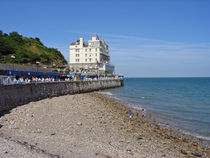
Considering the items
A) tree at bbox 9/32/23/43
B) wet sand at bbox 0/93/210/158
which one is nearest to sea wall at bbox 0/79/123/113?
wet sand at bbox 0/93/210/158

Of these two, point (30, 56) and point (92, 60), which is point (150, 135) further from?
point (92, 60)

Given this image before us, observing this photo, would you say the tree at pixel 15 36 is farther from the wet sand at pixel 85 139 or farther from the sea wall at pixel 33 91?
the wet sand at pixel 85 139

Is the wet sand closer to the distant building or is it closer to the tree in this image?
the tree

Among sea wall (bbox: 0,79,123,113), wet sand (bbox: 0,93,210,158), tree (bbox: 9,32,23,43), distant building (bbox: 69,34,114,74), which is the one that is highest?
tree (bbox: 9,32,23,43)

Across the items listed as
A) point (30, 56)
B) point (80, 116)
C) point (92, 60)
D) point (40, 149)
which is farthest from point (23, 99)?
point (92, 60)

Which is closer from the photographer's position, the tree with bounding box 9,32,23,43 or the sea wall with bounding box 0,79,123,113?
the sea wall with bounding box 0,79,123,113

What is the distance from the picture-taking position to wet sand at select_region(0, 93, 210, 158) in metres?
11.3

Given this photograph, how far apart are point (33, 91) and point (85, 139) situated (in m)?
16.8

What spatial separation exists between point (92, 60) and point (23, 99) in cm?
7150

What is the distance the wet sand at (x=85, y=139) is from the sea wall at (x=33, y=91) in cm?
223

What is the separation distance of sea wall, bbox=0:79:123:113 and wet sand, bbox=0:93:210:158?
7.32ft

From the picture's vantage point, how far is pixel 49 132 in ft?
49.0

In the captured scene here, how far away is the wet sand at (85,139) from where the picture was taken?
1133cm

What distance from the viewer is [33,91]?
2823 cm
